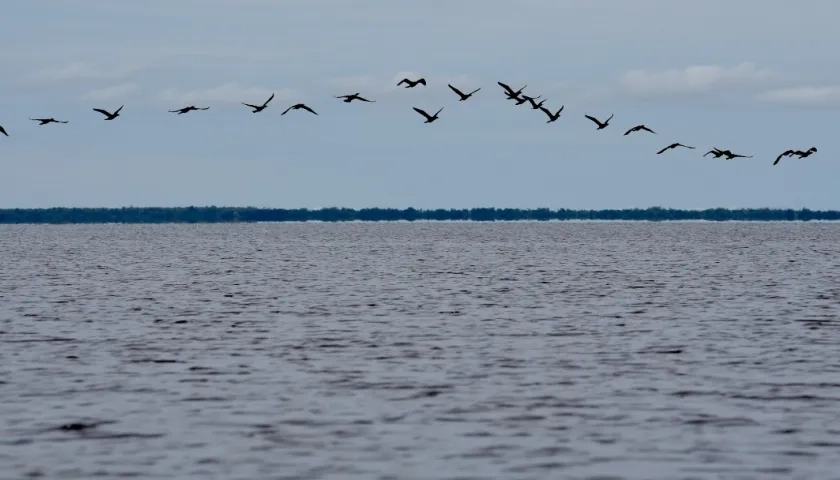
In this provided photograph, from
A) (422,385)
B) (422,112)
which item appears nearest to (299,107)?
(422,112)

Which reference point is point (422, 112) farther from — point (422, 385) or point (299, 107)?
point (422, 385)

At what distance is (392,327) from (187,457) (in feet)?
78.9

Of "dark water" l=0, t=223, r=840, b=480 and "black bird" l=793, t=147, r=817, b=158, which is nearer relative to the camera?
"dark water" l=0, t=223, r=840, b=480

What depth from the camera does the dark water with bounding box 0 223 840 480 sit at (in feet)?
81.4

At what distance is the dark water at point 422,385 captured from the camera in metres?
24.8

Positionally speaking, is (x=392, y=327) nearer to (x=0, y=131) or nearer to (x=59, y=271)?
(x=0, y=131)

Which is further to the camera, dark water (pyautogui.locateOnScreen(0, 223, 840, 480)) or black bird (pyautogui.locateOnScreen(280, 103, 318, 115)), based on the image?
black bird (pyautogui.locateOnScreen(280, 103, 318, 115))

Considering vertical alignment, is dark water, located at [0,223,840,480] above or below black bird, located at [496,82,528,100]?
below

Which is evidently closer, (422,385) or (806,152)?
(422,385)

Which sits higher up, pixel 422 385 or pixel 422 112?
pixel 422 112

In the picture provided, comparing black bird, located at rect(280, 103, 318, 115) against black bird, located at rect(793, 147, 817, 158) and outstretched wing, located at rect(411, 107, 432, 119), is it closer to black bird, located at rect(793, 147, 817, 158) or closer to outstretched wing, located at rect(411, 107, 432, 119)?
outstretched wing, located at rect(411, 107, 432, 119)

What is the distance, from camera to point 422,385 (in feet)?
110

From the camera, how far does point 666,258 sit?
4887 inches

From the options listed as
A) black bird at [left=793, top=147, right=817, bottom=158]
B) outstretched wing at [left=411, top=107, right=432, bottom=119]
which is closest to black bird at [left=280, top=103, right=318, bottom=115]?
outstretched wing at [left=411, top=107, right=432, bottom=119]
